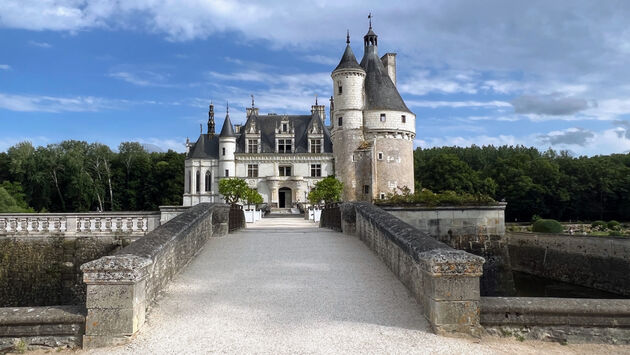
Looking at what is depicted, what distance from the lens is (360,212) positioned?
12.2m

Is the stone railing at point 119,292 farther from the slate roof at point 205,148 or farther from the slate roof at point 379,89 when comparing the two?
the slate roof at point 205,148

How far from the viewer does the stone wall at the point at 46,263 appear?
51.0 feet

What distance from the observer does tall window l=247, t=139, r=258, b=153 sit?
48.7 m

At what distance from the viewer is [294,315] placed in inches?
228

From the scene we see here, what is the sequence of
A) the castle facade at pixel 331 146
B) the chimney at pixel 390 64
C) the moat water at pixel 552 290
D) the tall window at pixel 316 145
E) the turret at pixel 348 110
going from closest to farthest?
1. the moat water at pixel 552 290
2. the castle facade at pixel 331 146
3. the turret at pixel 348 110
4. the chimney at pixel 390 64
5. the tall window at pixel 316 145

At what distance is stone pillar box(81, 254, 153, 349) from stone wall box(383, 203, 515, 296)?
1509 cm

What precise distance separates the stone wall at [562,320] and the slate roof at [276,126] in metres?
42.9

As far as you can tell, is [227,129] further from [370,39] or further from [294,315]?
[294,315]

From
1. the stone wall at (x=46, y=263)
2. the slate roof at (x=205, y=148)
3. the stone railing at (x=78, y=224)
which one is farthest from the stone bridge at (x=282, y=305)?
the slate roof at (x=205, y=148)

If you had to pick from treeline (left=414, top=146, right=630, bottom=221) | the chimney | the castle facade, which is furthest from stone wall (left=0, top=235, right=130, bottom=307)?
treeline (left=414, top=146, right=630, bottom=221)

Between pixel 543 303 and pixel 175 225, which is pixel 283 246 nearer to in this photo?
pixel 175 225

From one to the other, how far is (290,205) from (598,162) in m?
35.9

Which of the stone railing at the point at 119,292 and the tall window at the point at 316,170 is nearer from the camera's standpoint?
the stone railing at the point at 119,292

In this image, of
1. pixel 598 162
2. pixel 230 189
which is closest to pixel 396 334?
pixel 230 189
